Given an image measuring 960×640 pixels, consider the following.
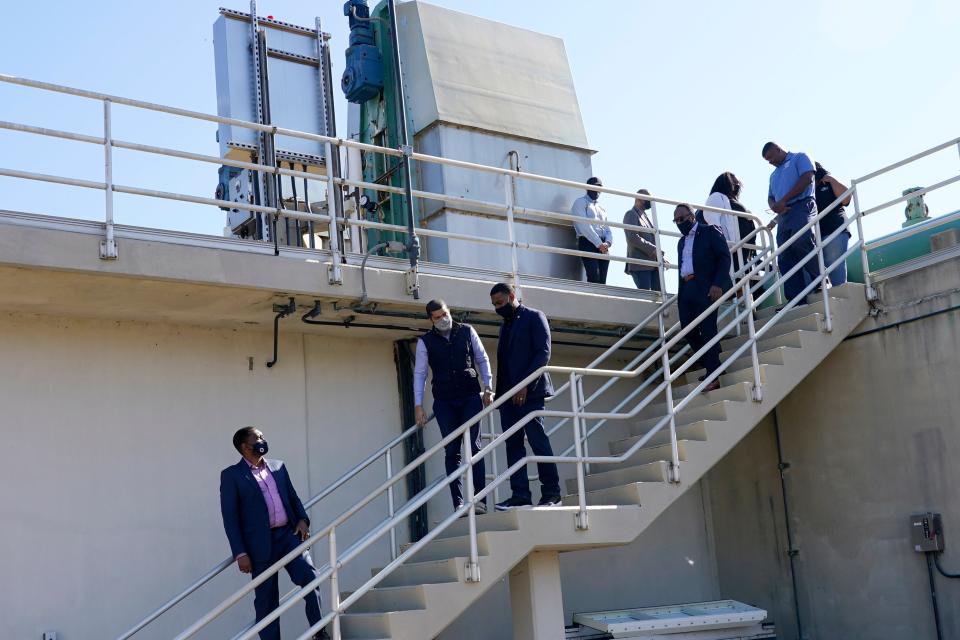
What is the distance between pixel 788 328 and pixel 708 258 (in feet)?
3.56

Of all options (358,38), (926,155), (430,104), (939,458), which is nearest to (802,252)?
(926,155)

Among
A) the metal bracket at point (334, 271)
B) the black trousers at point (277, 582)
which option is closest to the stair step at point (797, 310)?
the metal bracket at point (334, 271)

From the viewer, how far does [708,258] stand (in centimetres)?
1029

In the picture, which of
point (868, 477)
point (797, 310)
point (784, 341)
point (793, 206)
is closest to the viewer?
point (784, 341)

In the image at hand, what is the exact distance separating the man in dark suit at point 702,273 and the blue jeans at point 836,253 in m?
1.35

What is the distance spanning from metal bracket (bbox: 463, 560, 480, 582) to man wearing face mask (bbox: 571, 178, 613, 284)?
465 cm

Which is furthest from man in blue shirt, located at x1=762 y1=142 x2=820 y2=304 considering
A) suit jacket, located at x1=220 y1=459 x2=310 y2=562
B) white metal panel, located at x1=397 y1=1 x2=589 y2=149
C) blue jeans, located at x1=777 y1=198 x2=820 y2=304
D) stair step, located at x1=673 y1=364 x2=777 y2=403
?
suit jacket, located at x1=220 y1=459 x2=310 y2=562

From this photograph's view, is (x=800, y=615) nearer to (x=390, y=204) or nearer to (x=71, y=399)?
(x=390, y=204)

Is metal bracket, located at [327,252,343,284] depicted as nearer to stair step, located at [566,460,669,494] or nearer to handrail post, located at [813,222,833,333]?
stair step, located at [566,460,669,494]

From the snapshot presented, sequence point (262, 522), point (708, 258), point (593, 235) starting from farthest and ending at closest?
point (593, 235), point (708, 258), point (262, 522)

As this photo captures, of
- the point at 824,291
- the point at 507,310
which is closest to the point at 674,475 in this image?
the point at 507,310

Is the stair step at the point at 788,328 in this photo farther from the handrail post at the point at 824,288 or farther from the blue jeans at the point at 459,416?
the blue jeans at the point at 459,416

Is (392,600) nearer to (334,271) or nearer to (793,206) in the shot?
(334,271)

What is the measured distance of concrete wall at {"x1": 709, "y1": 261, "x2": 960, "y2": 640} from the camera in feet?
32.8
